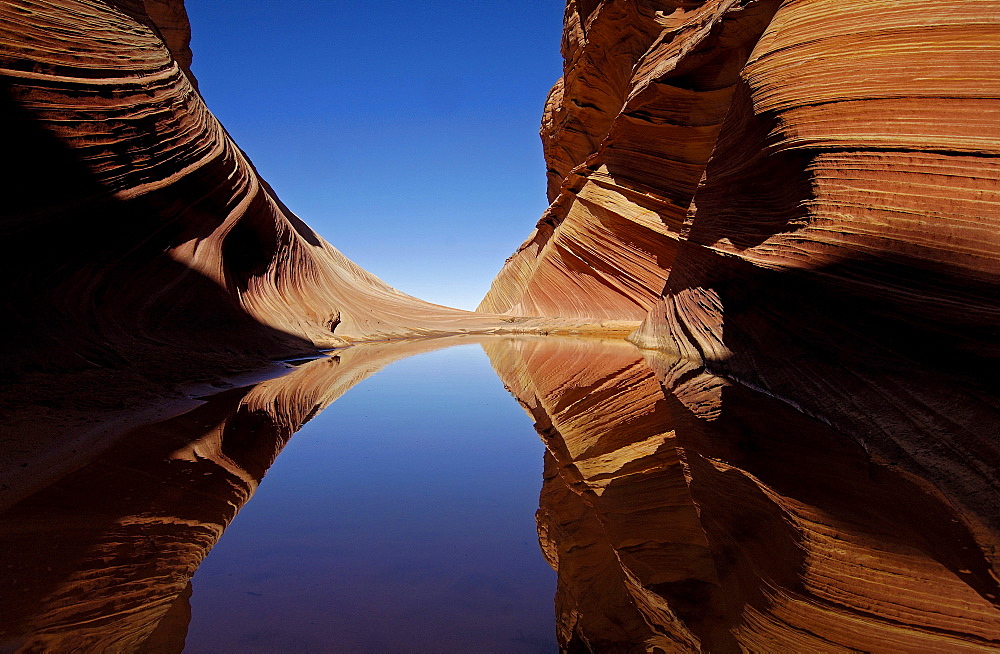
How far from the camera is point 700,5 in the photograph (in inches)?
424

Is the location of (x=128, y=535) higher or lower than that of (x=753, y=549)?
lower

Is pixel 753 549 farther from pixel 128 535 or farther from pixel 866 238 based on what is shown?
pixel 866 238

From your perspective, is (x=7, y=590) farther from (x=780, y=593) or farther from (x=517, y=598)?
(x=780, y=593)

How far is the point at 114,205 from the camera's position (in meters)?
5.28

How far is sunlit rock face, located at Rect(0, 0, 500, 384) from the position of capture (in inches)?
171

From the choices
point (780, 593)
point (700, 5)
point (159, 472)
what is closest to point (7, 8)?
point (159, 472)

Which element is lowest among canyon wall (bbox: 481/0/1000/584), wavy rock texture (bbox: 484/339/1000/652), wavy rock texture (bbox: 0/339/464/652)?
wavy rock texture (bbox: 0/339/464/652)

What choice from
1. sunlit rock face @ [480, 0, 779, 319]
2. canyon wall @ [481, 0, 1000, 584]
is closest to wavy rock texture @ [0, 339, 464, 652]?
canyon wall @ [481, 0, 1000, 584]

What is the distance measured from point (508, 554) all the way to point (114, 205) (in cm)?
542

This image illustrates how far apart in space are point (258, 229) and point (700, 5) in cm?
900

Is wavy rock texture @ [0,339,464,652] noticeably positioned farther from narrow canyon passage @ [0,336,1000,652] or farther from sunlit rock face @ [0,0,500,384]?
sunlit rock face @ [0,0,500,384]

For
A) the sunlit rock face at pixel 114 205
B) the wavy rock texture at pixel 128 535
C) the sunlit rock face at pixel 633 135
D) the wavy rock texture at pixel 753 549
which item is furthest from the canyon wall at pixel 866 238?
the sunlit rock face at pixel 114 205

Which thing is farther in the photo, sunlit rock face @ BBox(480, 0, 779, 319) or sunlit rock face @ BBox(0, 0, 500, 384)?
sunlit rock face @ BBox(480, 0, 779, 319)

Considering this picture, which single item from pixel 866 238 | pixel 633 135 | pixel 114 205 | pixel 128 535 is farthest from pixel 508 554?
pixel 633 135
